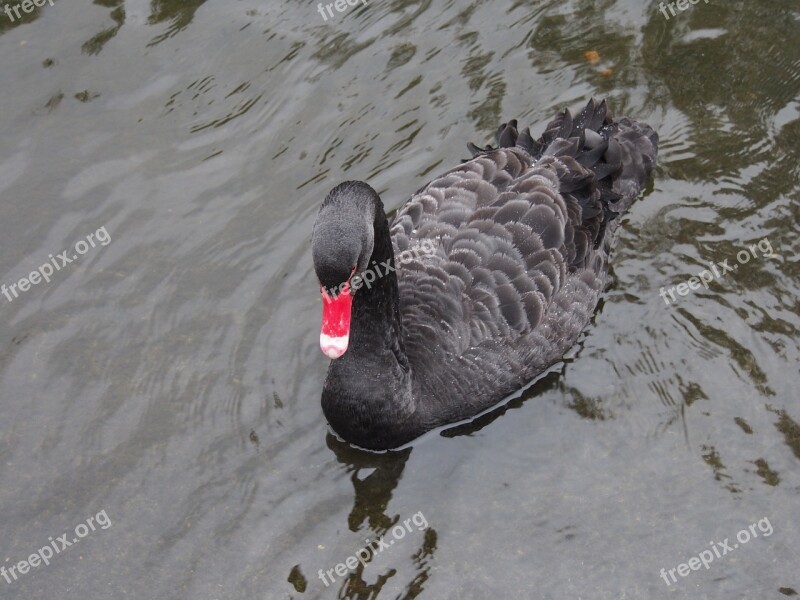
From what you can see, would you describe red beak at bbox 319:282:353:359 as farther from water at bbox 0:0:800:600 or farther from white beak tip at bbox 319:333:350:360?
water at bbox 0:0:800:600

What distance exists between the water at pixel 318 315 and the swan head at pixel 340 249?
124 cm

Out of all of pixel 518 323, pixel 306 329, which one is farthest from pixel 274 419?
pixel 518 323

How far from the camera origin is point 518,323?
6883mm

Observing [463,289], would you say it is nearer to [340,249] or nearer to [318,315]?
[318,315]

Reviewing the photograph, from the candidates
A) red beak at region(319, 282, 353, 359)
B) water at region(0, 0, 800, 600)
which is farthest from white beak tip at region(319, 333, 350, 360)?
water at region(0, 0, 800, 600)

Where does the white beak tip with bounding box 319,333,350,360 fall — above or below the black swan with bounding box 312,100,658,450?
above

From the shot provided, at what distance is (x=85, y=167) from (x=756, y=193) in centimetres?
527

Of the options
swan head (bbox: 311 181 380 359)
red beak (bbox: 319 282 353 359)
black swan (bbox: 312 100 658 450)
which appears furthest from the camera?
black swan (bbox: 312 100 658 450)

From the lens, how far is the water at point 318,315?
6.34m

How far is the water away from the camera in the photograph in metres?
6.34

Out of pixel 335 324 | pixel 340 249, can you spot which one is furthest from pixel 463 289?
pixel 340 249

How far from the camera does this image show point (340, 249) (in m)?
5.66

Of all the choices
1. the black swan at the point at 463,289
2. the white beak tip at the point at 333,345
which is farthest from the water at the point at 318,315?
the white beak tip at the point at 333,345

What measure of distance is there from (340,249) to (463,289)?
1.43m
